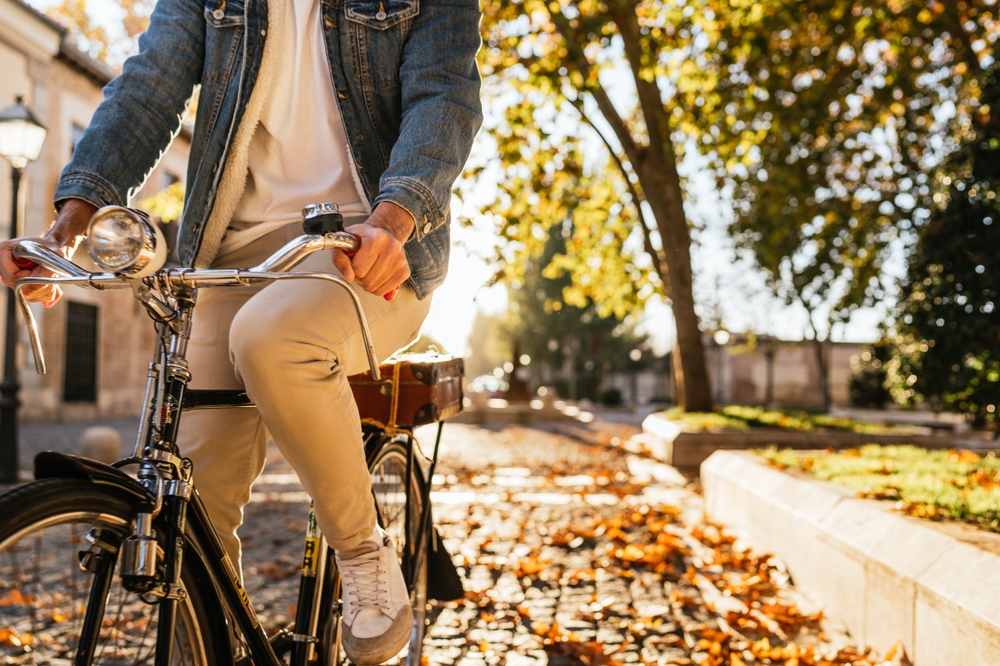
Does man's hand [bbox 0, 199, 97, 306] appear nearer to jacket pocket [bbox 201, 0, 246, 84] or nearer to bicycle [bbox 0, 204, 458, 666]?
bicycle [bbox 0, 204, 458, 666]

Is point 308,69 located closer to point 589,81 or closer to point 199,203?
point 199,203

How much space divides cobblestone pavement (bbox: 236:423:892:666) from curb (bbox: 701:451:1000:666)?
6.0 inches

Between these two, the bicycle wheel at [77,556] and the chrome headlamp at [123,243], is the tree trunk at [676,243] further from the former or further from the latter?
the chrome headlamp at [123,243]

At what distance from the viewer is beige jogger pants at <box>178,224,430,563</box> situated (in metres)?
1.65

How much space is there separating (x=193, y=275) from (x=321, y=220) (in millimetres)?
255

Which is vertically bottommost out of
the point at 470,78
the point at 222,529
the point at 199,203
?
the point at 222,529

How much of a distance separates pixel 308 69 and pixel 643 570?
11.8 feet

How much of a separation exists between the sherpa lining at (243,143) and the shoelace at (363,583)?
84 centimetres

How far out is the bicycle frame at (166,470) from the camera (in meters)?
1.35

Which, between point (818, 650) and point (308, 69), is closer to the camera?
point (308, 69)

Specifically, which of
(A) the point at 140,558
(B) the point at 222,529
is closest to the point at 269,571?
(B) the point at 222,529

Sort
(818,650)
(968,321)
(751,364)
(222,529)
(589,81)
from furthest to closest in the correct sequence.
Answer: (751,364) → (589,81) → (968,321) → (818,650) → (222,529)

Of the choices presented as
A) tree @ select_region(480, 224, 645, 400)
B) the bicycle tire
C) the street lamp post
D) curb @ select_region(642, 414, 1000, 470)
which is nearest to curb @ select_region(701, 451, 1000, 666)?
the bicycle tire

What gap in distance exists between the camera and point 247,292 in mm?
2043
